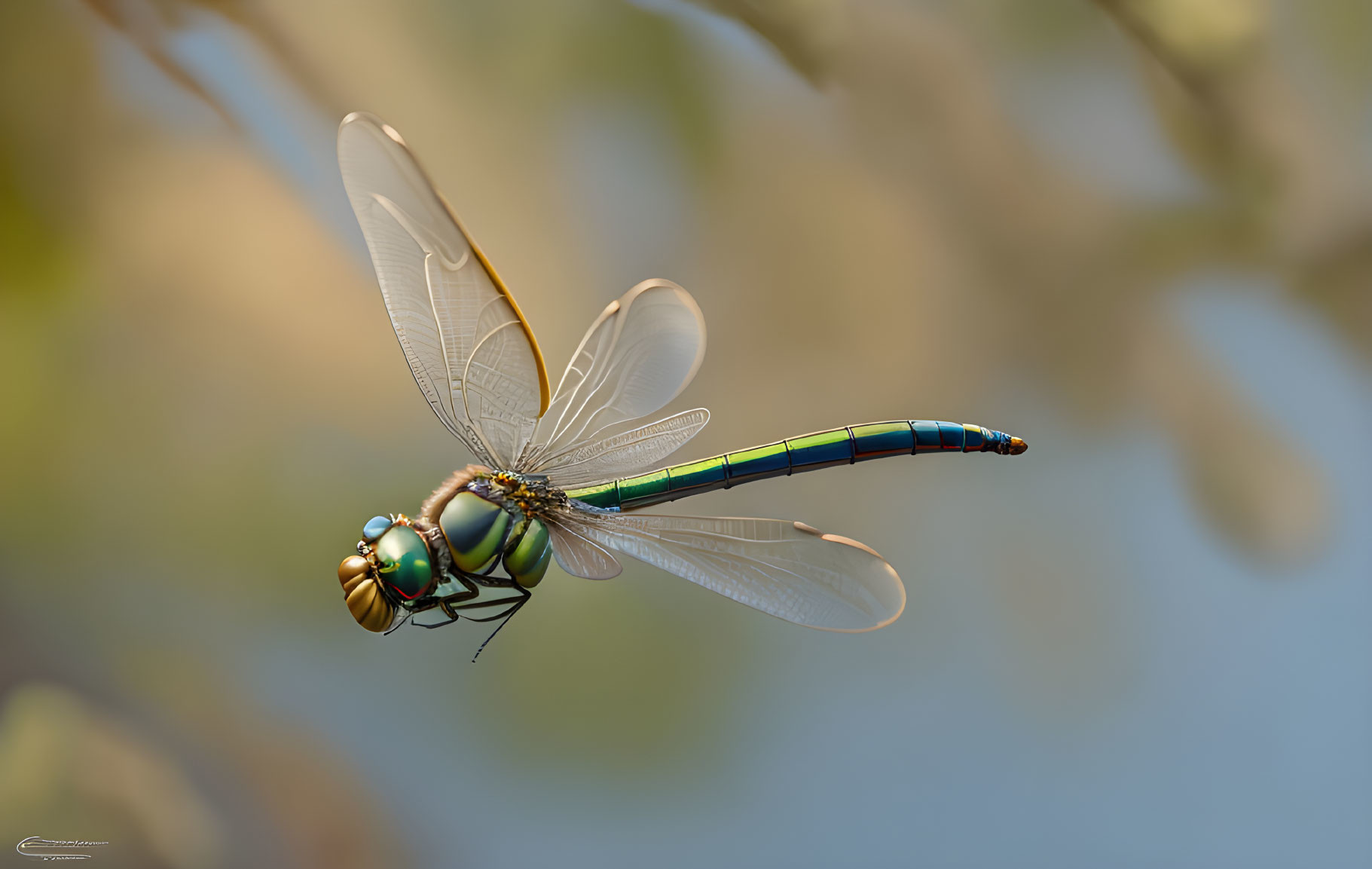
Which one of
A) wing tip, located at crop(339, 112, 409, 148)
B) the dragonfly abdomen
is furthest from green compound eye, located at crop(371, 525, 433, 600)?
wing tip, located at crop(339, 112, 409, 148)

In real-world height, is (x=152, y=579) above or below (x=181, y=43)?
below

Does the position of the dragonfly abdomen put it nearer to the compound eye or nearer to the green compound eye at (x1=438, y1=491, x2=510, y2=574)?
the green compound eye at (x1=438, y1=491, x2=510, y2=574)

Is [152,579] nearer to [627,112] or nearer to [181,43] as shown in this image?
[181,43]

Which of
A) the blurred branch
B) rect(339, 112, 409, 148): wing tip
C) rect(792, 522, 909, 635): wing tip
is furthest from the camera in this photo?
the blurred branch

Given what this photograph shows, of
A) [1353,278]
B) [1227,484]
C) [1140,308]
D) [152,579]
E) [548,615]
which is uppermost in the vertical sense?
[1353,278]

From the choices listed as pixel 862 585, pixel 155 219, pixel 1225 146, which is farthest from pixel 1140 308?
pixel 155 219

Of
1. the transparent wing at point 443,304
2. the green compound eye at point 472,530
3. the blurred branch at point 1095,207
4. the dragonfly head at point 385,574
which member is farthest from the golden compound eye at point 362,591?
Result: the blurred branch at point 1095,207

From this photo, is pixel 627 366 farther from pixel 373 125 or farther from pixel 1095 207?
pixel 1095 207

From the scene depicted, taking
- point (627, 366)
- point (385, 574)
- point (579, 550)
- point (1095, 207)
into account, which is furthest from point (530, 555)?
point (1095, 207)
